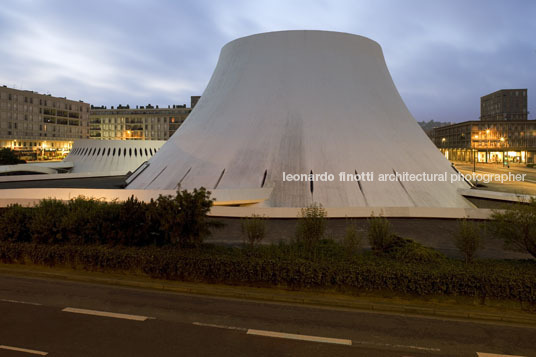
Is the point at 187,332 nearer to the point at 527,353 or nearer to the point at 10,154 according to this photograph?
the point at 527,353

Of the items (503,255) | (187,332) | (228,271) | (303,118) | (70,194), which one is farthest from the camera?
(303,118)

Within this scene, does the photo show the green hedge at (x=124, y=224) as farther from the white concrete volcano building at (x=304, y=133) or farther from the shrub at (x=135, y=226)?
the white concrete volcano building at (x=304, y=133)

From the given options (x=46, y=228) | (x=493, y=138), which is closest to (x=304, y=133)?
(x=46, y=228)

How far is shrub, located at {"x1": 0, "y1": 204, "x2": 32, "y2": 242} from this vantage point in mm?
10891

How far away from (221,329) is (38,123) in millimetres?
105544

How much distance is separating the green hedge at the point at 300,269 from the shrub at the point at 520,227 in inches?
27.6

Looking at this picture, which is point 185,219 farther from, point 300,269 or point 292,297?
point 292,297

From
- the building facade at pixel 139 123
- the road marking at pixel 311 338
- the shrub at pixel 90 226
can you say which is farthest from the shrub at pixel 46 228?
the building facade at pixel 139 123

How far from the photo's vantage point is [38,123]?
92.4 meters

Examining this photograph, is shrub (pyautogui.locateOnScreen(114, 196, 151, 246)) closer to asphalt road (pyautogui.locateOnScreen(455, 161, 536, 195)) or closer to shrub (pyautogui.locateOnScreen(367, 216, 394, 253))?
shrub (pyautogui.locateOnScreen(367, 216, 394, 253))

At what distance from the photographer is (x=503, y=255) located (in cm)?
1114

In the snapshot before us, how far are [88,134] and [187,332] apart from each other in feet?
392

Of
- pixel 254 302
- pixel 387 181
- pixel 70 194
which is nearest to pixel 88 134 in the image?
pixel 70 194

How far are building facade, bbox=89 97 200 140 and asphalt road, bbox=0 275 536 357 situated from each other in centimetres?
10532
